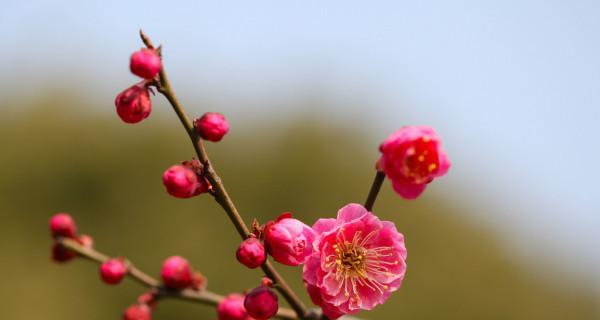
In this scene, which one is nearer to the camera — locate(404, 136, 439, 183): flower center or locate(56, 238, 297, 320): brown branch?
locate(404, 136, 439, 183): flower center

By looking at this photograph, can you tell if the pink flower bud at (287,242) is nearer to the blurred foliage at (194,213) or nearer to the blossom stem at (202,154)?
the blossom stem at (202,154)

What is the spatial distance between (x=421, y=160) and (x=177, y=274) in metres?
1.06

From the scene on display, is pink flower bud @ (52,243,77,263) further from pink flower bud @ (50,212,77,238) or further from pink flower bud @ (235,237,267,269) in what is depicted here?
pink flower bud @ (235,237,267,269)

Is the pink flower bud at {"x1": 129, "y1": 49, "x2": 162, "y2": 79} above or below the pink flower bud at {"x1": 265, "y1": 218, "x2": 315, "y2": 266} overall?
above

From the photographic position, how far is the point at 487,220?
1614 cm

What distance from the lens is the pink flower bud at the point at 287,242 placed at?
1704 millimetres

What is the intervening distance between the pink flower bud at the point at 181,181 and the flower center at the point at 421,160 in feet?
1.72

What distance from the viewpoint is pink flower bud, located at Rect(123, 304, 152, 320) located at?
2.21m

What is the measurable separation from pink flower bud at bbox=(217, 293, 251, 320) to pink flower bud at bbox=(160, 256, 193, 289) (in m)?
0.26

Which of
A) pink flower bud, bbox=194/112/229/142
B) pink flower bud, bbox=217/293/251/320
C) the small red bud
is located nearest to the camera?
pink flower bud, bbox=194/112/229/142

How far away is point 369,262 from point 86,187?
43.5 feet

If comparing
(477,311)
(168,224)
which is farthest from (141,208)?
(477,311)

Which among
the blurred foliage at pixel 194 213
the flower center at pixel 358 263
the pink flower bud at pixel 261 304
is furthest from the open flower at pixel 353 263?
the blurred foliage at pixel 194 213

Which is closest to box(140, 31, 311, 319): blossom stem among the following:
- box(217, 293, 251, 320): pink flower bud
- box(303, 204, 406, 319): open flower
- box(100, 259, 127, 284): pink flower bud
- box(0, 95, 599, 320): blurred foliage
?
box(303, 204, 406, 319): open flower
